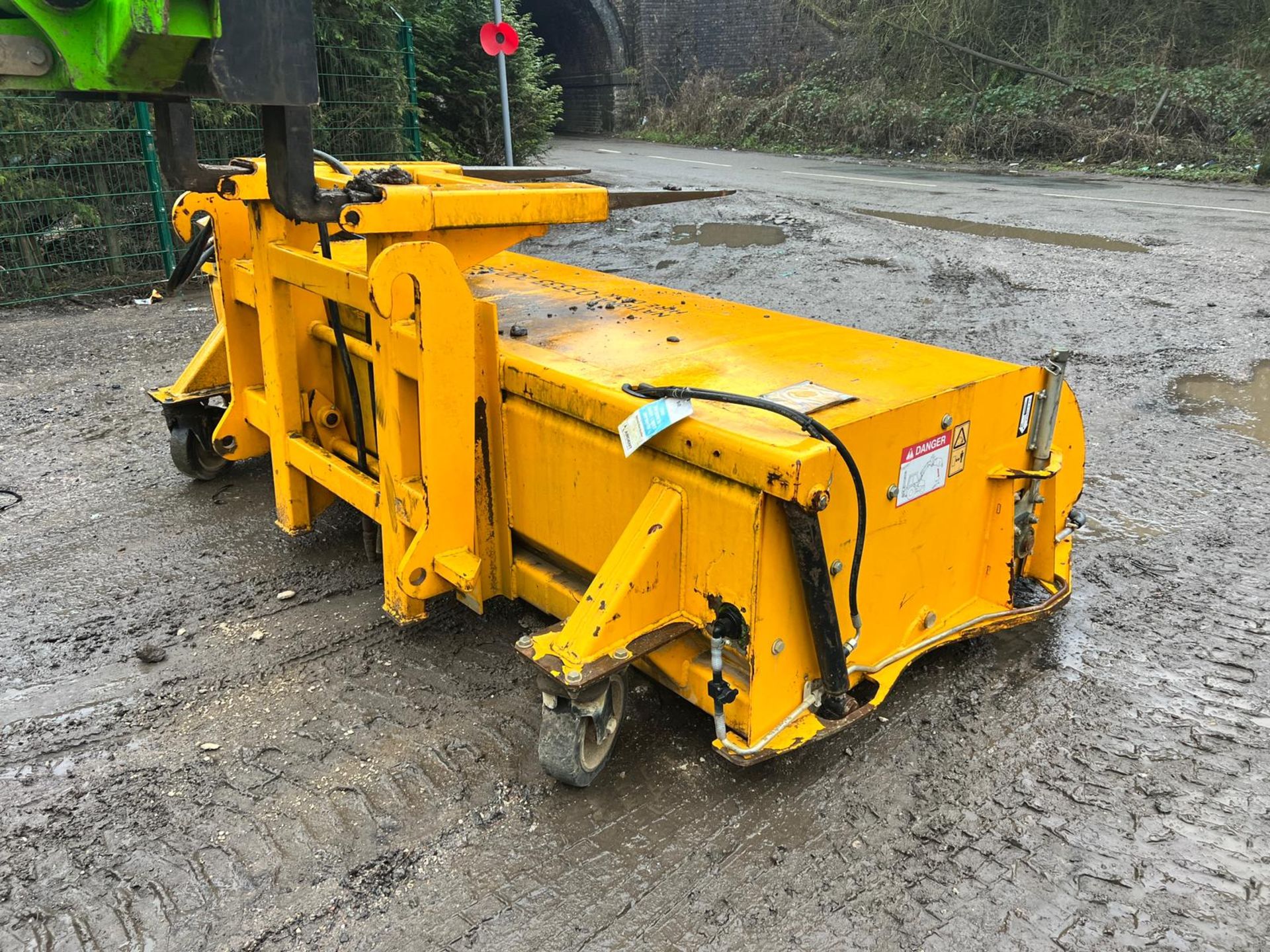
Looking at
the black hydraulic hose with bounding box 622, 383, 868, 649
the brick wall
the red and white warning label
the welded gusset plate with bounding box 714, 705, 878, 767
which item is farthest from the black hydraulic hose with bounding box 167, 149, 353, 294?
the brick wall

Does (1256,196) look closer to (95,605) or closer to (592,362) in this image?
(592,362)

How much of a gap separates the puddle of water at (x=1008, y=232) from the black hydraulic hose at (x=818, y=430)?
25.3 ft

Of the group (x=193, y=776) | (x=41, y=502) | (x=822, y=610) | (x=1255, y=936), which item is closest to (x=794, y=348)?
(x=822, y=610)

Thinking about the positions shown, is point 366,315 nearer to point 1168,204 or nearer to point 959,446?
point 959,446

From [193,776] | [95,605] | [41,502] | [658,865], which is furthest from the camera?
[41,502]

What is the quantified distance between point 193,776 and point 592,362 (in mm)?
1555

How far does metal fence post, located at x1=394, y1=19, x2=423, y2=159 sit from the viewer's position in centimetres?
939

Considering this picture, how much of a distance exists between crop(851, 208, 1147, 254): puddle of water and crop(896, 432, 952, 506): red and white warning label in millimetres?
7337

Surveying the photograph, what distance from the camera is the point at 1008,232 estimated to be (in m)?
9.39

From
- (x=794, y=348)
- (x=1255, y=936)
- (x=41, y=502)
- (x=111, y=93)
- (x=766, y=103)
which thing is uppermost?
(x=766, y=103)

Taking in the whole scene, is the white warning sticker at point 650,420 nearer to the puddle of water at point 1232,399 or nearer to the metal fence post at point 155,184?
the puddle of water at point 1232,399

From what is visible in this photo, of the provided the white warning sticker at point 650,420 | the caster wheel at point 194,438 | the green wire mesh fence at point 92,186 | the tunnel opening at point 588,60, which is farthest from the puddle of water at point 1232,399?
the tunnel opening at point 588,60

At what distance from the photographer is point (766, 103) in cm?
2184

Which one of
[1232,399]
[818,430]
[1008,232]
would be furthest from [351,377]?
[1008,232]
